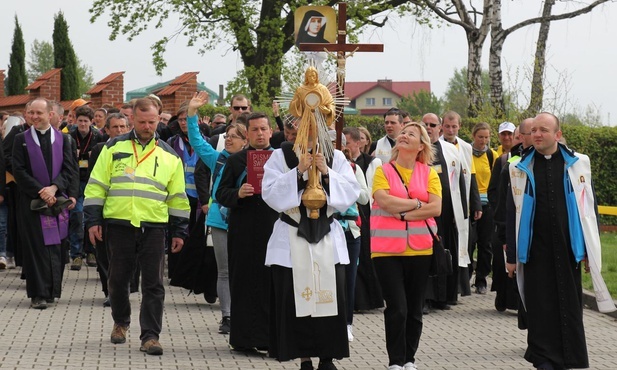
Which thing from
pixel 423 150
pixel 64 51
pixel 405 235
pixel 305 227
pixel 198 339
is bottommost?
pixel 198 339

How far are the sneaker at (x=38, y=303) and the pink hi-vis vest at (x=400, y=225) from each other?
4836 mm

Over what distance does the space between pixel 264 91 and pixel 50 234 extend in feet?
68.5

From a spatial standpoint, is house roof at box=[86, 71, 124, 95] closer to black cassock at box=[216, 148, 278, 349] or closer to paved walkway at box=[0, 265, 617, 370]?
paved walkway at box=[0, 265, 617, 370]

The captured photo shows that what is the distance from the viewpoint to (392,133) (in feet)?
45.5

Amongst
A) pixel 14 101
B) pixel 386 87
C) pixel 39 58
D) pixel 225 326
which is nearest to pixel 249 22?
pixel 14 101

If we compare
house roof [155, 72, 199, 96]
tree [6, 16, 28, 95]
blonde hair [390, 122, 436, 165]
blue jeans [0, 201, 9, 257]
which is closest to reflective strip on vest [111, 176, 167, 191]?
blonde hair [390, 122, 436, 165]

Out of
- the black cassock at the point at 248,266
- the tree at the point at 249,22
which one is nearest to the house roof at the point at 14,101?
the tree at the point at 249,22

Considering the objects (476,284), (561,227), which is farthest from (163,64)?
(561,227)

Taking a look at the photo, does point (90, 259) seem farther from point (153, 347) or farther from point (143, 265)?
point (153, 347)

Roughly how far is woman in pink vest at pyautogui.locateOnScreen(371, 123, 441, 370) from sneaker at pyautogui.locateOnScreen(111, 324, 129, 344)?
8.02 ft

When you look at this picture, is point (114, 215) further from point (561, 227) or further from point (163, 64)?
point (163, 64)

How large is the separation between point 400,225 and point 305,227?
0.91 meters

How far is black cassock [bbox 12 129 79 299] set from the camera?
44.2ft

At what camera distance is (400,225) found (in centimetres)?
966
